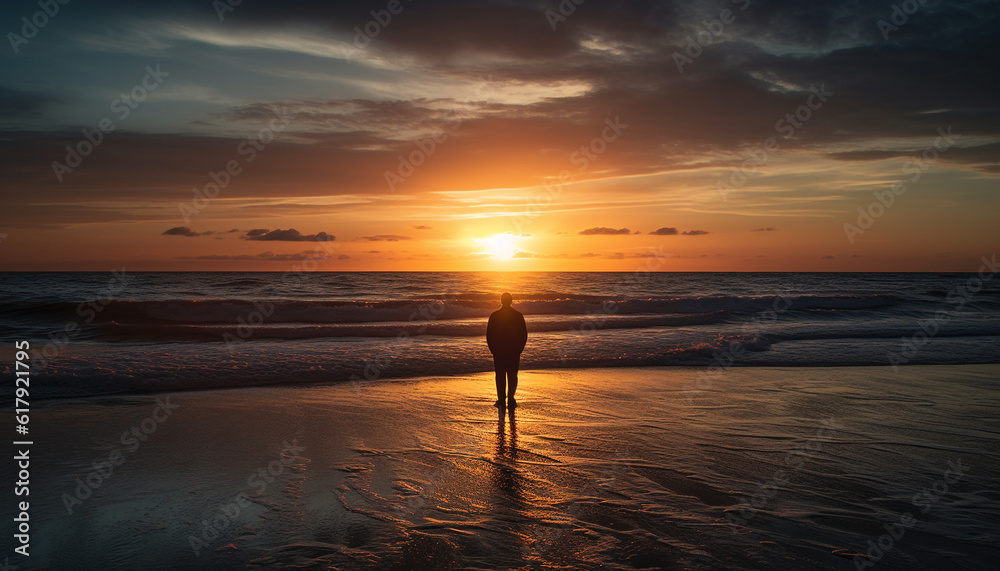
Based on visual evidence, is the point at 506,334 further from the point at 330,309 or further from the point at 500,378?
the point at 330,309

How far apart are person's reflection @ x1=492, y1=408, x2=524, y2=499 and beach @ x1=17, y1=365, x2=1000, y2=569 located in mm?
31

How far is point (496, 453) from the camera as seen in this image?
679cm

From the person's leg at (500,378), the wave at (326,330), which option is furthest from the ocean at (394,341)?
the person's leg at (500,378)

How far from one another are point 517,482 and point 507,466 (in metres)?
0.54

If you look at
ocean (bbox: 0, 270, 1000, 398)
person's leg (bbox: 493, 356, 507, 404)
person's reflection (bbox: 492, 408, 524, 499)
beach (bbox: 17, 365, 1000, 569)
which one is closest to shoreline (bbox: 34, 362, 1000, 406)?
ocean (bbox: 0, 270, 1000, 398)

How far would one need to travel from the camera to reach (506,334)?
962 centimetres

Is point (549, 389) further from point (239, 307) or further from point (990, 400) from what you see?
point (239, 307)

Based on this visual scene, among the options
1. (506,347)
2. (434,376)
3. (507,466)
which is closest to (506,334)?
(506,347)

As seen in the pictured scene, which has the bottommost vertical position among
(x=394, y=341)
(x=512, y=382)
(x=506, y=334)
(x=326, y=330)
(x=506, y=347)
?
(x=512, y=382)

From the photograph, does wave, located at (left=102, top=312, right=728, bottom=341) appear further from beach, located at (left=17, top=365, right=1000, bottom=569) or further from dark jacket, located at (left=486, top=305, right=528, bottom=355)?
dark jacket, located at (left=486, top=305, right=528, bottom=355)

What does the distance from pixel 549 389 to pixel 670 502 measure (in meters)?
6.00

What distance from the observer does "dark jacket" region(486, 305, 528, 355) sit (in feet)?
31.5

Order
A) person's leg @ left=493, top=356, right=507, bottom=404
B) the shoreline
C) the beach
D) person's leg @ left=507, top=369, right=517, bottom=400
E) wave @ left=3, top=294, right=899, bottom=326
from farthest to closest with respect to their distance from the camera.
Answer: wave @ left=3, top=294, right=899, bottom=326, the shoreline, person's leg @ left=507, top=369, right=517, bottom=400, person's leg @ left=493, top=356, right=507, bottom=404, the beach

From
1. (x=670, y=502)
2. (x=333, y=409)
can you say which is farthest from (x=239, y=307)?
(x=670, y=502)
